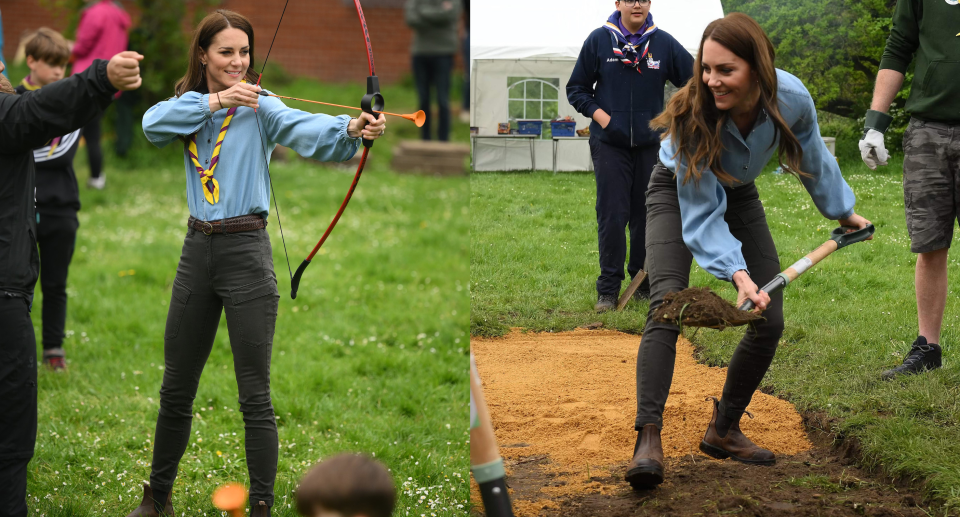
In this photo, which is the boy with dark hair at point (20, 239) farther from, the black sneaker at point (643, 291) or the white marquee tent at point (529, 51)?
the black sneaker at point (643, 291)

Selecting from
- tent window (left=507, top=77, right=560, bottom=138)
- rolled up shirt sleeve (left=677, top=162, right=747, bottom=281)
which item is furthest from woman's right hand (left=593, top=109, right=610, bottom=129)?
rolled up shirt sleeve (left=677, top=162, right=747, bottom=281)

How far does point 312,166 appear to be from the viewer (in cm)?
1176

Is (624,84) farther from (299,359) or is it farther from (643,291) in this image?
(299,359)

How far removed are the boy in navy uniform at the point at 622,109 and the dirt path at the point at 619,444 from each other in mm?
284

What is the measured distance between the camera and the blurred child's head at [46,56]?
5352mm

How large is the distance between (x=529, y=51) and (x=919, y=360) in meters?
1.96

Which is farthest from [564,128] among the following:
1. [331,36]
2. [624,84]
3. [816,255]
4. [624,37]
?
[331,36]

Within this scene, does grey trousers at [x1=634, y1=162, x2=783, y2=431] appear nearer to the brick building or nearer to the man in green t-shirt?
the man in green t-shirt

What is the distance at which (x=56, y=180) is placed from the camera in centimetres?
541

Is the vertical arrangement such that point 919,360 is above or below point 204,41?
below

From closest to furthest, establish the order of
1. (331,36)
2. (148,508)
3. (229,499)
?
1. (229,499)
2. (148,508)
3. (331,36)

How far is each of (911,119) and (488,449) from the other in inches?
96.8

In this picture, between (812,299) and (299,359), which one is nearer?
(812,299)

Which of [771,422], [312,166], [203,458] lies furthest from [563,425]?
[312,166]
